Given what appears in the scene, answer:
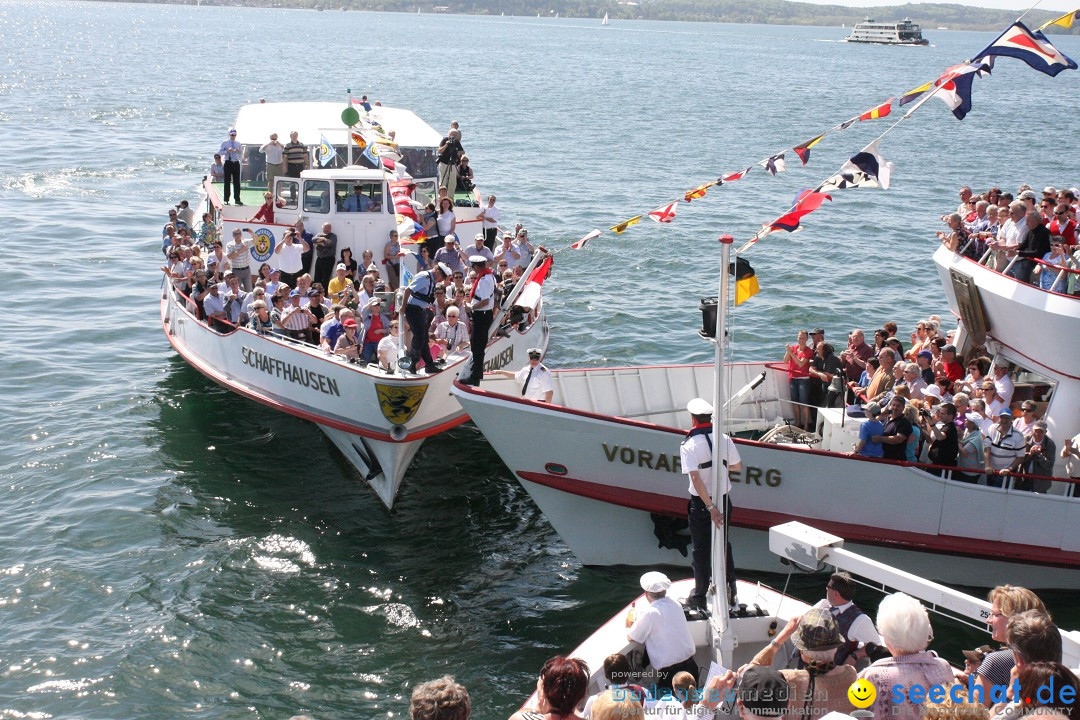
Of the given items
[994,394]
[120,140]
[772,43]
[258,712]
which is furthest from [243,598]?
[772,43]

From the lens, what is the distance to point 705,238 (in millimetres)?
30906

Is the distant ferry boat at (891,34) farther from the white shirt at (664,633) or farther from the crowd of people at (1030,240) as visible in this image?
the white shirt at (664,633)

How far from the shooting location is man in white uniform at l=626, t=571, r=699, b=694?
8.06 metres

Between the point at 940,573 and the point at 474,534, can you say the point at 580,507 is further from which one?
the point at 940,573

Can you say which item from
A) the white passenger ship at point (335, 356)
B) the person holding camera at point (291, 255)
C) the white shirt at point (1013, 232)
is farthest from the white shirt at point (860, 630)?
the person holding camera at point (291, 255)

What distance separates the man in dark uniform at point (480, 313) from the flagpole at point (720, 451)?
163 inches

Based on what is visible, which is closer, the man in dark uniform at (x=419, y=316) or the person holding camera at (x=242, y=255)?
the man in dark uniform at (x=419, y=316)

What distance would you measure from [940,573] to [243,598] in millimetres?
7951

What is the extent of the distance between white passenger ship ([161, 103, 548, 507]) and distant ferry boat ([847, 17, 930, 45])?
160463 millimetres

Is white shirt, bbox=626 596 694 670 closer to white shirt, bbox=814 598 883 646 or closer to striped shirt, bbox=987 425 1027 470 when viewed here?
white shirt, bbox=814 598 883 646

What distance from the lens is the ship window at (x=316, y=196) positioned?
18.4 meters

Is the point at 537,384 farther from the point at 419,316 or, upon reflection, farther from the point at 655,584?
the point at 655,584

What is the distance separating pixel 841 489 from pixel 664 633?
4.43 meters

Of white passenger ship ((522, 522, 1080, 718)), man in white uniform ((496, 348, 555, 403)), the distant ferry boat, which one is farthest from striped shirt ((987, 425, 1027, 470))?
the distant ferry boat
